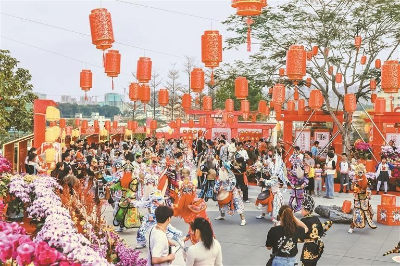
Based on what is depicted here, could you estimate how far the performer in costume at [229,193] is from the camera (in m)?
9.61

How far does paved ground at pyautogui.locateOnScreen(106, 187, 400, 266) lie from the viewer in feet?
23.2

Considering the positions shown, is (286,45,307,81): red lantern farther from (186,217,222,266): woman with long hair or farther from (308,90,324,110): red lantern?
(186,217,222,266): woman with long hair

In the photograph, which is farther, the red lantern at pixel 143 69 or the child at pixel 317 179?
the child at pixel 317 179

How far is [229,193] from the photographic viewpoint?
31.6 feet

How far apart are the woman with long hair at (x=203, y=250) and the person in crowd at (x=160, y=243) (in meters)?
0.27

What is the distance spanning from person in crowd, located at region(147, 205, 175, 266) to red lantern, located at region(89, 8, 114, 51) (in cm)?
401

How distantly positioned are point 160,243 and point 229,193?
18.8ft

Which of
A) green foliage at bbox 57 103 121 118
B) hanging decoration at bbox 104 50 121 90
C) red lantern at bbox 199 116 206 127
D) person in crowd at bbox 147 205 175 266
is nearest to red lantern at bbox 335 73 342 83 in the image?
hanging decoration at bbox 104 50 121 90

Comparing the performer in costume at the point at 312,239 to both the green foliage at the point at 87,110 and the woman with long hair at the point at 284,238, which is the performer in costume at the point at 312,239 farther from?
the green foliage at the point at 87,110

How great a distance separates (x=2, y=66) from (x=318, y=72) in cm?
1220

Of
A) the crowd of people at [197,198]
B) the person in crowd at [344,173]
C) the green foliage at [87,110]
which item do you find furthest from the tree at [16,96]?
the green foliage at [87,110]

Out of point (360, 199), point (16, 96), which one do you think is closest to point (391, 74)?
point (360, 199)

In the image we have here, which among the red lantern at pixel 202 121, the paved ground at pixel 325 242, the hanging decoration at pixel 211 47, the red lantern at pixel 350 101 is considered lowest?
the paved ground at pixel 325 242

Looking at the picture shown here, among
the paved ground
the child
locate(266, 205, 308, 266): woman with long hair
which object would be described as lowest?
the paved ground
